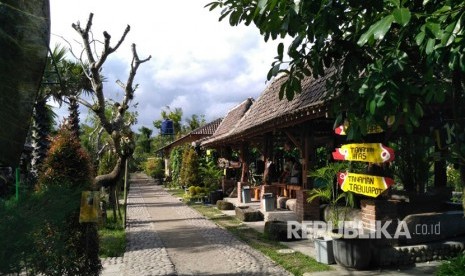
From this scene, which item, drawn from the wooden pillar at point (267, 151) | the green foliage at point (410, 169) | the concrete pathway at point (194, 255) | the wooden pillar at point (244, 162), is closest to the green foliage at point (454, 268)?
the concrete pathway at point (194, 255)

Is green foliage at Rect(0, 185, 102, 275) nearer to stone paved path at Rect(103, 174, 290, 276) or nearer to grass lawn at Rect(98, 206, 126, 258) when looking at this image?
stone paved path at Rect(103, 174, 290, 276)

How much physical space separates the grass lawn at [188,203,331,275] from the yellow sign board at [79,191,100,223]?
10.8ft

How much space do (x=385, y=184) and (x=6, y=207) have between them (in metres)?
6.17

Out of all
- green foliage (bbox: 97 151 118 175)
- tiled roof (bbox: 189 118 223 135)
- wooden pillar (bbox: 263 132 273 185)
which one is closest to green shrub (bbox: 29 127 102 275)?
wooden pillar (bbox: 263 132 273 185)

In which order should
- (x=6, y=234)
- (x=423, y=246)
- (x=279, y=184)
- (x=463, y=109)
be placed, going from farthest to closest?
(x=279, y=184) < (x=423, y=246) < (x=463, y=109) < (x=6, y=234)

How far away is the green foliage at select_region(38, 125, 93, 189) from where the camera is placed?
6.22 metres

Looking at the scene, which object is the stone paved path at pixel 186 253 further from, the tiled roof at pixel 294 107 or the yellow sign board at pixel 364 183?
the tiled roof at pixel 294 107

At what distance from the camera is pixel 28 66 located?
1603 mm

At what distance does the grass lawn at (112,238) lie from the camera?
915 centimetres

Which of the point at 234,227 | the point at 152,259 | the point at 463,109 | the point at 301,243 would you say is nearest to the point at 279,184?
the point at 234,227

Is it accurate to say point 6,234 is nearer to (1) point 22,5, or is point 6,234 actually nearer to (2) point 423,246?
(1) point 22,5

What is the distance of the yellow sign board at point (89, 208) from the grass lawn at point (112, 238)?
3.49 meters

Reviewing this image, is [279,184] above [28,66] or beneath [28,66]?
beneath

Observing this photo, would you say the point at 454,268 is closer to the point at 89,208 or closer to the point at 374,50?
the point at 374,50
